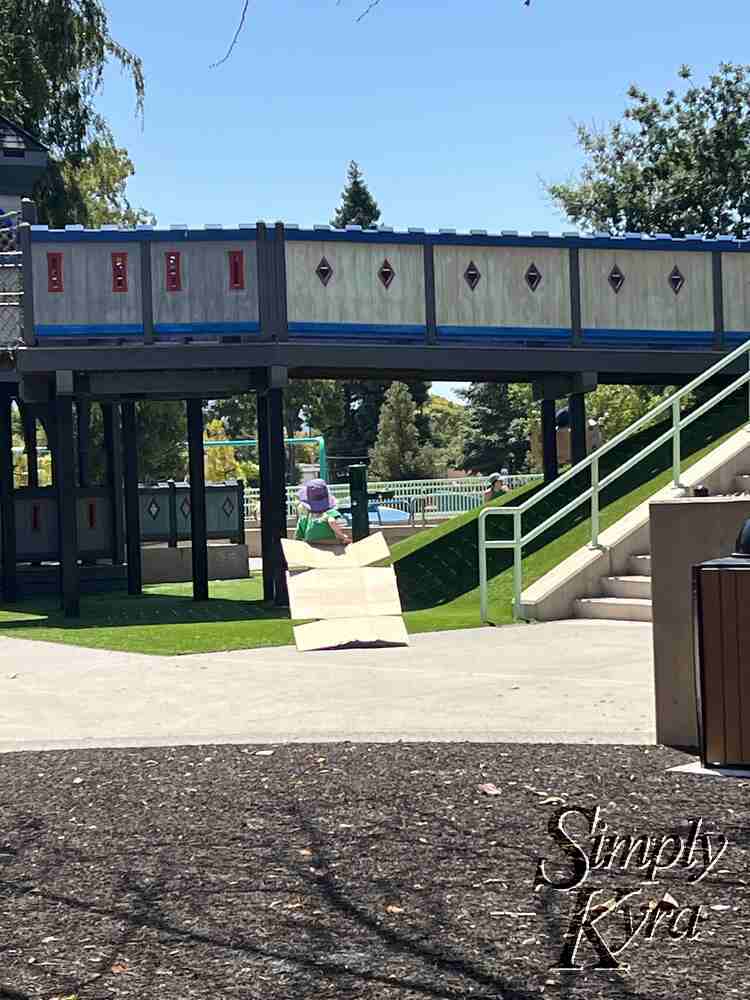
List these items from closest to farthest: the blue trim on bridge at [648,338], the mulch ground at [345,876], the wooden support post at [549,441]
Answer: the mulch ground at [345,876] < the blue trim on bridge at [648,338] < the wooden support post at [549,441]

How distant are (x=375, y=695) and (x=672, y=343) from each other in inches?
529

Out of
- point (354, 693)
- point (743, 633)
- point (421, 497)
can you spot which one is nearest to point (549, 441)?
point (354, 693)

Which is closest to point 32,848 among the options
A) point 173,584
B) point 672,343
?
point 672,343

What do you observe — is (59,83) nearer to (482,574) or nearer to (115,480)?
(115,480)

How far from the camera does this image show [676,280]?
72.3 feet

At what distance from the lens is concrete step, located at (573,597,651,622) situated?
45.2 feet

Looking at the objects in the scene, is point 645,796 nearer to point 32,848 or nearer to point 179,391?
point 32,848

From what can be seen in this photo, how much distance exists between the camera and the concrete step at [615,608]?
45.2 ft

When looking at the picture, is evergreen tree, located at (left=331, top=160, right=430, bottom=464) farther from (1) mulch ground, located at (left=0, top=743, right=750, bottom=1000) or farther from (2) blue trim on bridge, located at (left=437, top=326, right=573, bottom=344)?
(1) mulch ground, located at (left=0, top=743, right=750, bottom=1000)

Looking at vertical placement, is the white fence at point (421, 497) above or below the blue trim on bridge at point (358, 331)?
below

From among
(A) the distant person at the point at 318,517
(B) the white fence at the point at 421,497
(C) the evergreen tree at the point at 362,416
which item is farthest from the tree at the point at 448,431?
(A) the distant person at the point at 318,517

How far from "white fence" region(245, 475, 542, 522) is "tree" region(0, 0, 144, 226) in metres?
11.7

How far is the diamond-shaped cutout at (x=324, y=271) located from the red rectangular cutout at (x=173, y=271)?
6.03ft

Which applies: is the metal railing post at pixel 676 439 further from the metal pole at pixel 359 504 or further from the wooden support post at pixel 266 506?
the metal pole at pixel 359 504
